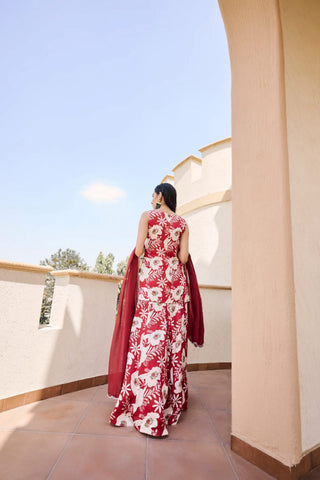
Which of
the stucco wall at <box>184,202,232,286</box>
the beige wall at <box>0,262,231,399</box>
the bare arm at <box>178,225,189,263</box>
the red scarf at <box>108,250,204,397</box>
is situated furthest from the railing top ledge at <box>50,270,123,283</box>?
the stucco wall at <box>184,202,232,286</box>

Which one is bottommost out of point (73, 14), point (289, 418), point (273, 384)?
point (289, 418)

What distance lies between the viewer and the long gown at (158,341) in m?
1.69

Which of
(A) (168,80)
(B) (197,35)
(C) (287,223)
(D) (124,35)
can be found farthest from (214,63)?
(C) (287,223)

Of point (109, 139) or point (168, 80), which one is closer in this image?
point (168, 80)

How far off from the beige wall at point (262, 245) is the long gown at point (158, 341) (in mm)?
550

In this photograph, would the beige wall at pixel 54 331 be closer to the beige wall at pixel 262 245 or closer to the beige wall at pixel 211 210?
the beige wall at pixel 262 245

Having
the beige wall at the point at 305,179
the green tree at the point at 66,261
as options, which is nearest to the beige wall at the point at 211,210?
the beige wall at the point at 305,179

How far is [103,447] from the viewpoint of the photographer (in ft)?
4.59

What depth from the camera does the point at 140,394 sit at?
1.70 meters

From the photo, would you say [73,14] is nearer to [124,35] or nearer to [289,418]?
[124,35]

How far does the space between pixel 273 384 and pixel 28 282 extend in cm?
198

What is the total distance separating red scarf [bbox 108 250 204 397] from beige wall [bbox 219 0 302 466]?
2.36 feet

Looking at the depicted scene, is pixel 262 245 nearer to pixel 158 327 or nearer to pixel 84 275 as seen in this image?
pixel 158 327

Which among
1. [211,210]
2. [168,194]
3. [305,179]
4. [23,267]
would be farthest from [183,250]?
[211,210]
